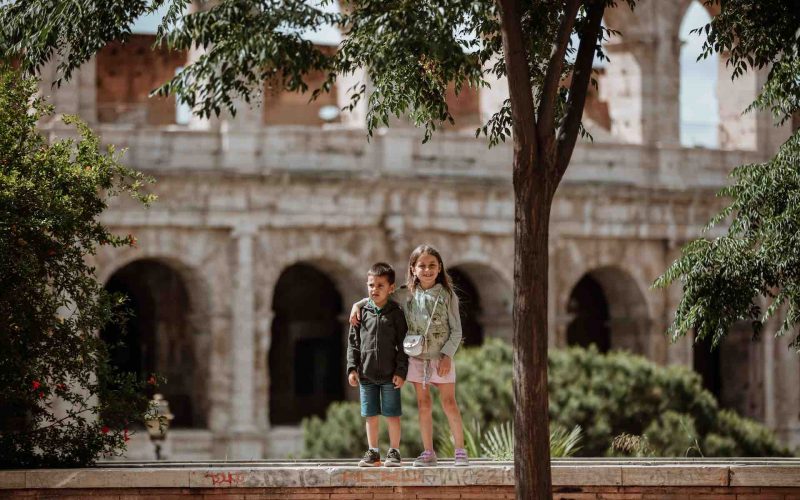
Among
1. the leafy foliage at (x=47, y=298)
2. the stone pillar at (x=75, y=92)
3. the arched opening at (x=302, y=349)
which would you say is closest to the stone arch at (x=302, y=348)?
the arched opening at (x=302, y=349)

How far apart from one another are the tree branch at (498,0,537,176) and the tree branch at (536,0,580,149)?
0.47ft

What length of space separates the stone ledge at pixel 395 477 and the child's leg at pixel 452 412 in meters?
0.26

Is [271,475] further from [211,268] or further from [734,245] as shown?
[211,268]

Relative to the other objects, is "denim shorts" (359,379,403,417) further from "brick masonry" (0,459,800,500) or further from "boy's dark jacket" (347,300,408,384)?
A: "brick masonry" (0,459,800,500)

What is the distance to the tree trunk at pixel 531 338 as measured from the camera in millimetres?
13609

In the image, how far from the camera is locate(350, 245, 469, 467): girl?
574 inches

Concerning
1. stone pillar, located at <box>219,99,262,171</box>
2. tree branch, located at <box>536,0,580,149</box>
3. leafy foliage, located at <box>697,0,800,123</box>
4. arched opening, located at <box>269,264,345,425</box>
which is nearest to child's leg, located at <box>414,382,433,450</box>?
tree branch, located at <box>536,0,580,149</box>

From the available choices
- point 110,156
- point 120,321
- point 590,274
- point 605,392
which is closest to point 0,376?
point 120,321

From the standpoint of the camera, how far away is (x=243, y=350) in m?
34.6

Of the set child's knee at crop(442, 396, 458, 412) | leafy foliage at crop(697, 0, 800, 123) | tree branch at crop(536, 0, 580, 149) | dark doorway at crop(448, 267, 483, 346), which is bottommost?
child's knee at crop(442, 396, 458, 412)

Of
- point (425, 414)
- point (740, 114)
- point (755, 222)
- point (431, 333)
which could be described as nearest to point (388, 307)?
point (431, 333)

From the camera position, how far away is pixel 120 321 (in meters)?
16.2

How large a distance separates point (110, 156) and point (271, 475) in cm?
355

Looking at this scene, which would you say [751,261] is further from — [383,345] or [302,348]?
[302,348]
